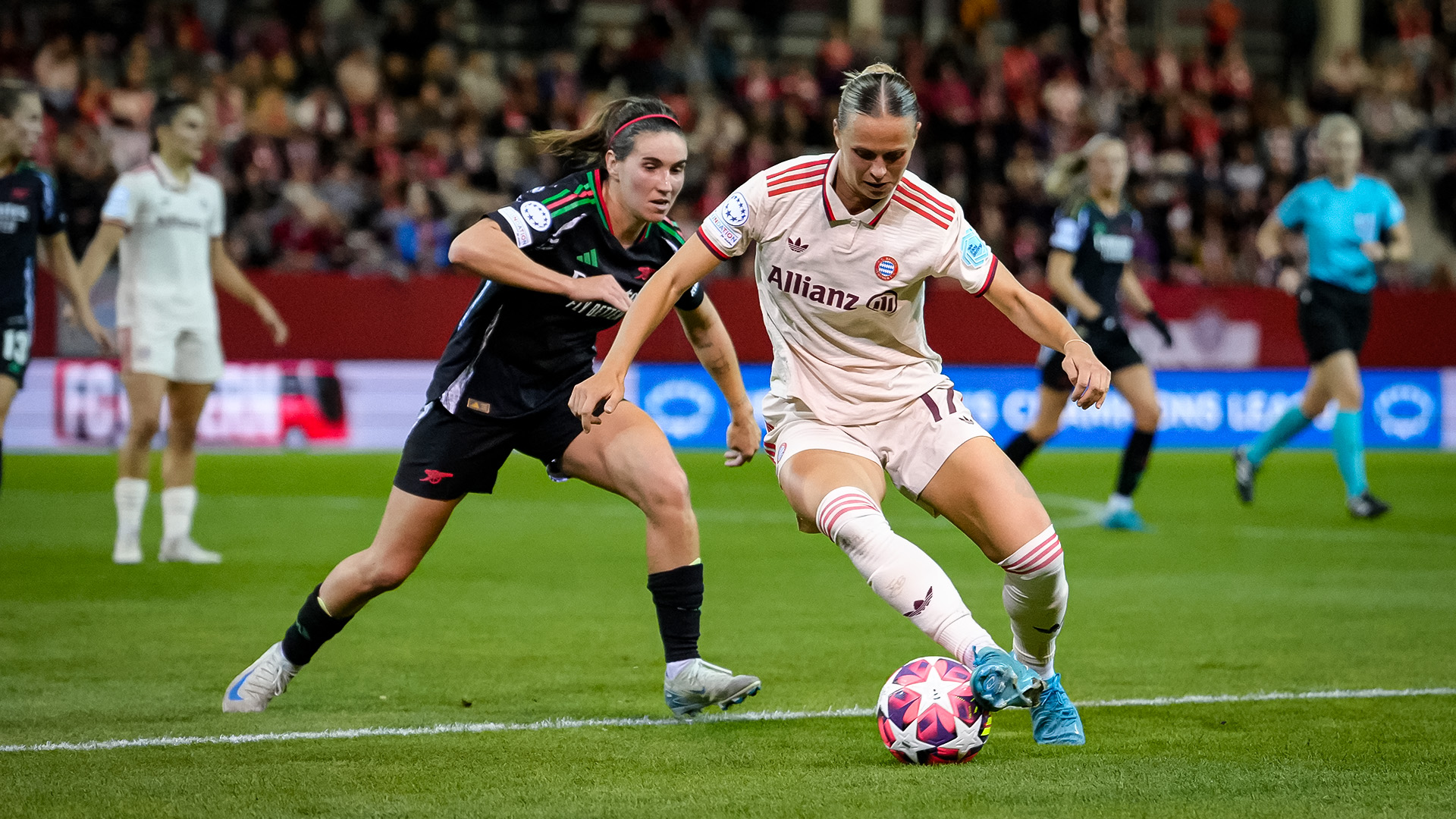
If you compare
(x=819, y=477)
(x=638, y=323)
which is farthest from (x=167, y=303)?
(x=819, y=477)

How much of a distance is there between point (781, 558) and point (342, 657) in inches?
138

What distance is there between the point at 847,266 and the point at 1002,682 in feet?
4.30

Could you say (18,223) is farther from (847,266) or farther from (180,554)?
(847,266)

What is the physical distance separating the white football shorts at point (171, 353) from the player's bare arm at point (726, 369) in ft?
13.3

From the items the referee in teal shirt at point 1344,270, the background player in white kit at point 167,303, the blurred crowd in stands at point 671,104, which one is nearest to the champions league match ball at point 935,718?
the background player in white kit at point 167,303

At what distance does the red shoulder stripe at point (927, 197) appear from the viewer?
479 centimetres

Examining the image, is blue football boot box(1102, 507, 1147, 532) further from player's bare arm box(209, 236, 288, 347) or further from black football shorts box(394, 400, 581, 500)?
black football shorts box(394, 400, 581, 500)

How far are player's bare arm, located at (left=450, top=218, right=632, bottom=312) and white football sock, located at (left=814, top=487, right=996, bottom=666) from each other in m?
1.00

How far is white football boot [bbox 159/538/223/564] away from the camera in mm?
8852

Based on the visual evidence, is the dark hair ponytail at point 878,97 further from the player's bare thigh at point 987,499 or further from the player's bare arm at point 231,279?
the player's bare arm at point 231,279

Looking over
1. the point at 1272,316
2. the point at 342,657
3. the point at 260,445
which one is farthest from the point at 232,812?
the point at 1272,316

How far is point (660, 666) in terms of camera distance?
614 cm

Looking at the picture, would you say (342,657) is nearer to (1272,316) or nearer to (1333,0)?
(1272,316)

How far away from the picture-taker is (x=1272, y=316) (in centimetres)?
1786
